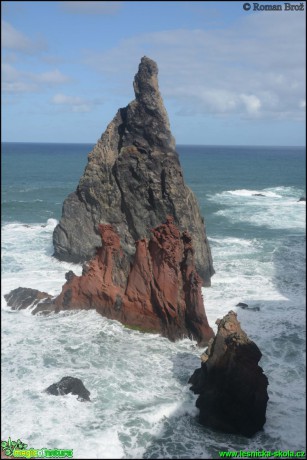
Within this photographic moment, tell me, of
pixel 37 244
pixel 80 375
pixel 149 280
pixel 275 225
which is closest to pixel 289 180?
pixel 275 225

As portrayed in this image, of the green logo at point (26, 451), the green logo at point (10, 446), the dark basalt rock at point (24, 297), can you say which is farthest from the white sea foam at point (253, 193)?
the green logo at point (10, 446)

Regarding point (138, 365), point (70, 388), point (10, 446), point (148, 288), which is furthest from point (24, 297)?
point (10, 446)

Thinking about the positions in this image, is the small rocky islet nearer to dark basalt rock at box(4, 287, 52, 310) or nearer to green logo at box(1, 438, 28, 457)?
dark basalt rock at box(4, 287, 52, 310)

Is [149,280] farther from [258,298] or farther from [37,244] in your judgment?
[37,244]

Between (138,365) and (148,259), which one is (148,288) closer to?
(148,259)

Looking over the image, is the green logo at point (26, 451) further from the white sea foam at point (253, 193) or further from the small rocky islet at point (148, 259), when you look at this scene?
the white sea foam at point (253, 193)

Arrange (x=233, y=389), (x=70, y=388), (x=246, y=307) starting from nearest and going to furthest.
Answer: (x=233, y=389)
(x=70, y=388)
(x=246, y=307)

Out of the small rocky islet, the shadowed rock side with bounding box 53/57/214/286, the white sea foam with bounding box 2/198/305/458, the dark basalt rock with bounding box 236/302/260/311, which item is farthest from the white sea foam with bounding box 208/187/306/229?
the dark basalt rock with bounding box 236/302/260/311
